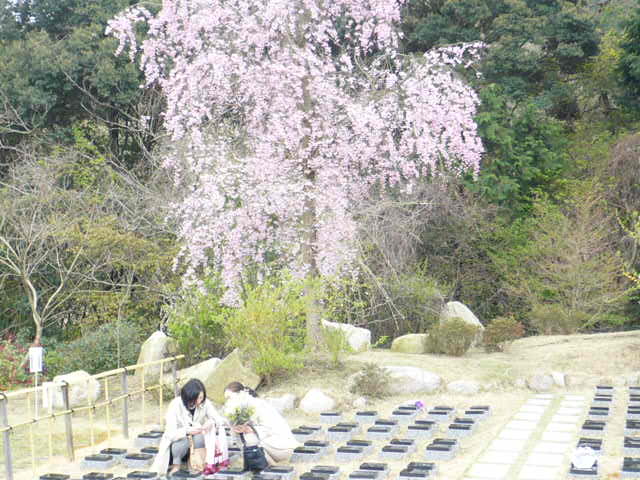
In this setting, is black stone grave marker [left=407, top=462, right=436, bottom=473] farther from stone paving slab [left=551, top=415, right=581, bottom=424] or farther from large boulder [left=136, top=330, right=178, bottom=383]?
large boulder [left=136, top=330, right=178, bottom=383]

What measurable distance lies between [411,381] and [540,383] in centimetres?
159

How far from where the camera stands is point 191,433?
6.44 meters

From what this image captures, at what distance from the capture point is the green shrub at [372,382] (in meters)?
9.35

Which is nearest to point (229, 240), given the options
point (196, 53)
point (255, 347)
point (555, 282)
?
point (255, 347)

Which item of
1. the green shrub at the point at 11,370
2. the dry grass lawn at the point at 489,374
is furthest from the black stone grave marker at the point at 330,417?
the green shrub at the point at 11,370

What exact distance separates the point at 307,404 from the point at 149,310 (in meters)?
6.17

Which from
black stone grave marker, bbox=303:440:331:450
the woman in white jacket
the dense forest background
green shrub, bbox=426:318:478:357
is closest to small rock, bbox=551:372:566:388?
green shrub, bbox=426:318:478:357

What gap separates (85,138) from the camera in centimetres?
1639

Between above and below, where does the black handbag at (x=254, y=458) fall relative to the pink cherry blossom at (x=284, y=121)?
below

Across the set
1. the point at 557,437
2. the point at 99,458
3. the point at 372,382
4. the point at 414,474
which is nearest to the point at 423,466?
the point at 414,474

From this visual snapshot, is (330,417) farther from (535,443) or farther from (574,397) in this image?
(574,397)

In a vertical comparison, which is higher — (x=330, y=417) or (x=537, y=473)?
(x=330, y=417)

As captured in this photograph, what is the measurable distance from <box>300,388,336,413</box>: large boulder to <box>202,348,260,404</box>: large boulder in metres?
0.79

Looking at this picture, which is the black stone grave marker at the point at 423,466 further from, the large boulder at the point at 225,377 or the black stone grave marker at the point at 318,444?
the large boulder at the point at 225,377
